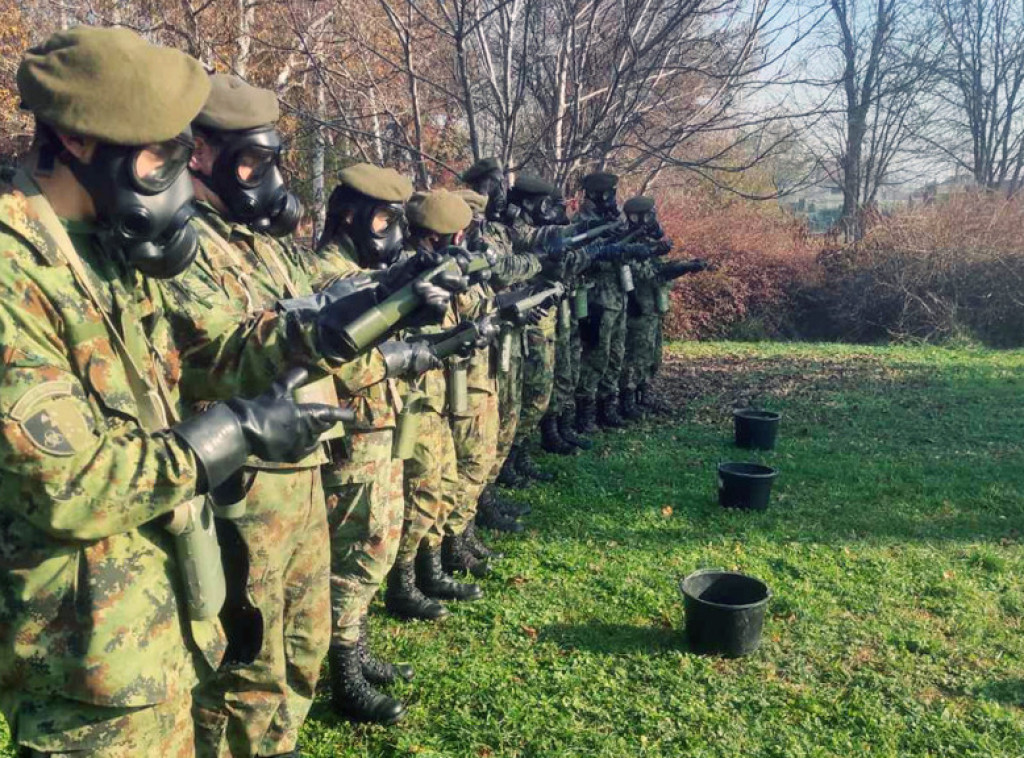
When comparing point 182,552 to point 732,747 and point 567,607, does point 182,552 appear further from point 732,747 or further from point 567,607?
point 567,607

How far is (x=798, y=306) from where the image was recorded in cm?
1866

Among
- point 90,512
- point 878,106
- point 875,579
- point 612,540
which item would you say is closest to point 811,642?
point 875,579

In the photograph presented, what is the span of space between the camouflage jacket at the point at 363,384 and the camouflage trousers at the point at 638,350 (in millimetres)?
6346

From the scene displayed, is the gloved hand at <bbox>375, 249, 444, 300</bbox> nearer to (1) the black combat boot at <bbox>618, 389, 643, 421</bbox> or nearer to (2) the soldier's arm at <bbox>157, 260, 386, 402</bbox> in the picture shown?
(2) the soldier's arm at <bbox>157, 260, 386, 402</bbox>

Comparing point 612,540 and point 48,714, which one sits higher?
point 48,714

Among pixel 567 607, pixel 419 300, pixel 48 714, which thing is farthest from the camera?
pixel 567 607

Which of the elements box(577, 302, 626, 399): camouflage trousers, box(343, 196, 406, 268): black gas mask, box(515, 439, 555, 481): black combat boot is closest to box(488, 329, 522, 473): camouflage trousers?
box(515, 439, 555, 481): black combat boot

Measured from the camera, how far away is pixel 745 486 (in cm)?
657

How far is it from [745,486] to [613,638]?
242 centimetres

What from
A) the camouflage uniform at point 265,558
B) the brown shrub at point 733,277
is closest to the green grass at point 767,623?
the camouflage uniform at point 265,558

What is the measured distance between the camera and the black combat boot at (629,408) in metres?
10.1

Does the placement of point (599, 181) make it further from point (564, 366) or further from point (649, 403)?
point (649, 403)

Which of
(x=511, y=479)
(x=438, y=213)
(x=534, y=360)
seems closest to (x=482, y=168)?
(x=534, y=360)

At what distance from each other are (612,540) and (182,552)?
4278mm
